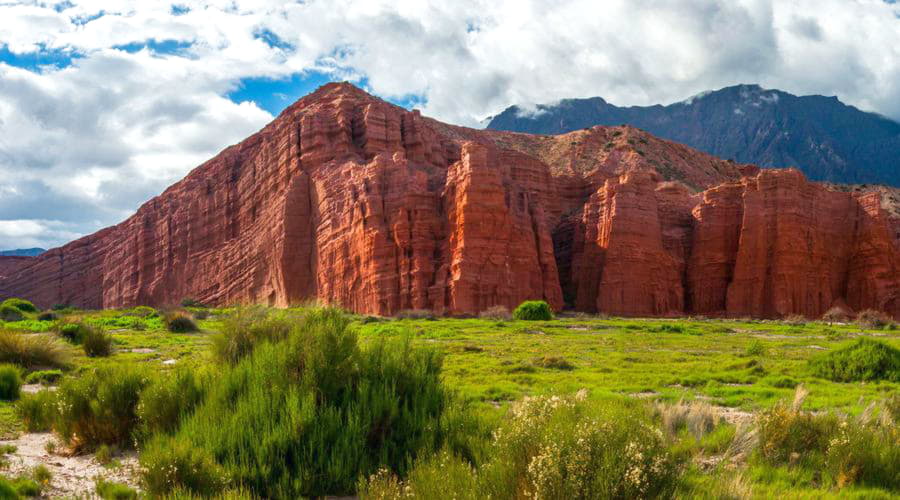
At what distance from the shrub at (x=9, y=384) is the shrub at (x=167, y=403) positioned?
20.0 ft

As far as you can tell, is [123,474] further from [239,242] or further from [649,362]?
[239,242]

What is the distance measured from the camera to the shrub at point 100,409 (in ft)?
34.0

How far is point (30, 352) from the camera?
18234 millimetres

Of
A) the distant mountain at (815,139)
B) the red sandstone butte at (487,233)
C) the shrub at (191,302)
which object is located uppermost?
the distant mountain at (815,139)

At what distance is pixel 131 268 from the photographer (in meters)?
96.2

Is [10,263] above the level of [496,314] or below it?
above

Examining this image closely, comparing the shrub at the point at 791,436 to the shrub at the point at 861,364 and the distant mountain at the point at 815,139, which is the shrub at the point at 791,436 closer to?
the shrub at the point at 861,364

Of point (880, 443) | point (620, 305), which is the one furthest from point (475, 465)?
point (620, 305)

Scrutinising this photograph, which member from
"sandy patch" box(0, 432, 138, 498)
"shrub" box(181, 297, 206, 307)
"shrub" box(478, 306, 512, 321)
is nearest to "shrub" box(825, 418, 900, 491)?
"sandy patch" box(0, 432, 138, 498)

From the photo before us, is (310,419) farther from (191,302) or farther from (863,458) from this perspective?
(191,302)

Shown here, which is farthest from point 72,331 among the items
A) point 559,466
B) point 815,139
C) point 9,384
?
point 815,139

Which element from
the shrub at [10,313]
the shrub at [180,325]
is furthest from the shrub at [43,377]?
the shrub at [10,313]

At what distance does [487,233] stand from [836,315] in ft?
106

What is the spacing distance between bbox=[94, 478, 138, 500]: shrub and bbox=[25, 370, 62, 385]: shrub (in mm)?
9718
